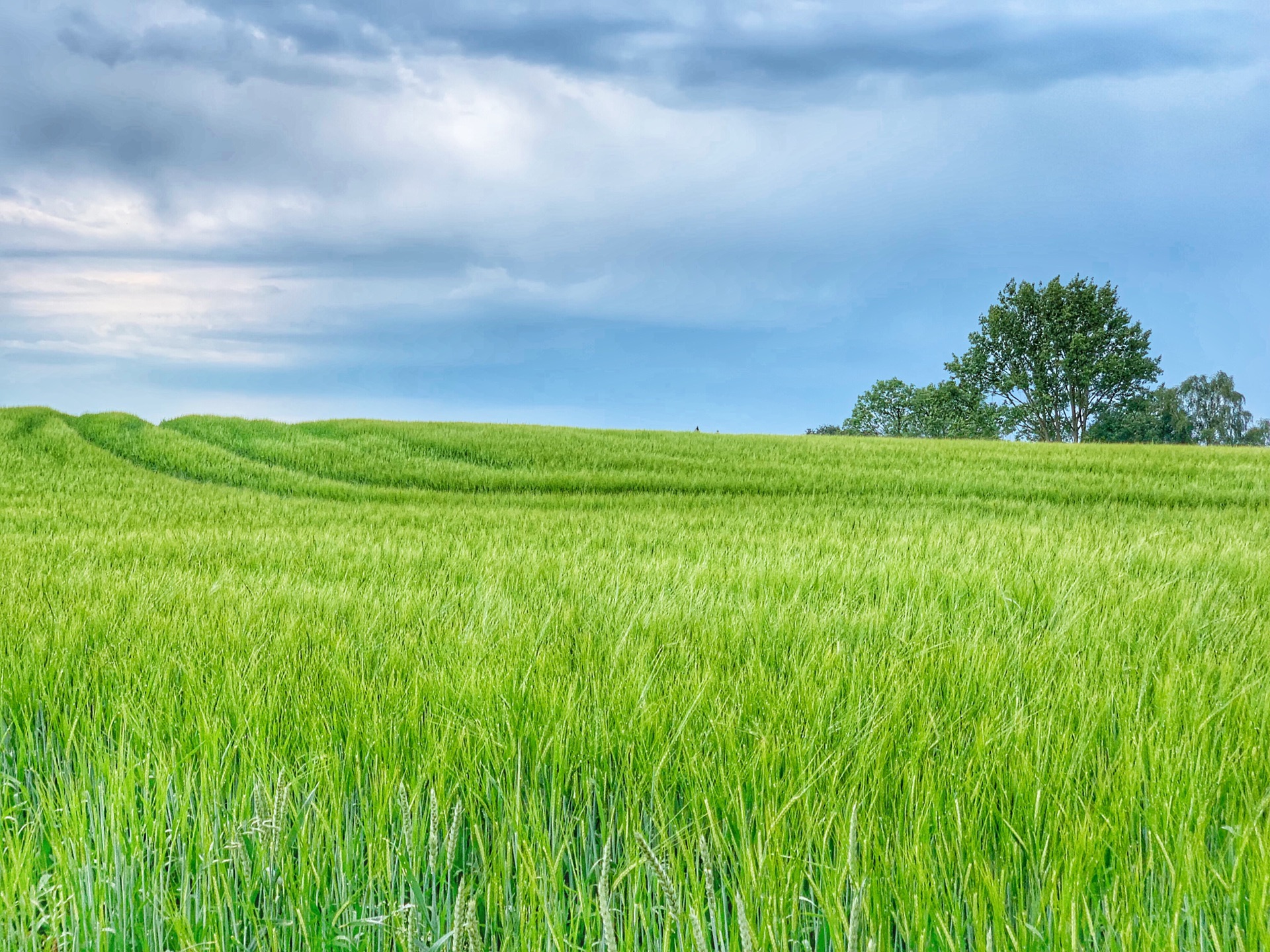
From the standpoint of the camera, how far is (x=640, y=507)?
37.2ft

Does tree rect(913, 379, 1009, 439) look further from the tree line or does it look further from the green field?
the green field

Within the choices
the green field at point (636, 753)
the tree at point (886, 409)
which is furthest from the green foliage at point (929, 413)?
the green field at point (636, 753)

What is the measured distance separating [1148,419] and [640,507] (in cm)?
4261

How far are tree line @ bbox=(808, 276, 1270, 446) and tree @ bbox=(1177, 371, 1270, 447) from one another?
557 cm

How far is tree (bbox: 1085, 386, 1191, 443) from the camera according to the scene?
134ft

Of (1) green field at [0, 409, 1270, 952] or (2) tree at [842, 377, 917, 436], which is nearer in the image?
(1) green field at [0, 409, 1270, 952]

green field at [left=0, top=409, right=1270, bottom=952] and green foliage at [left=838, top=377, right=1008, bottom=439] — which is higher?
green foliage at [left=838, top=377, right=1008, bottom=439]

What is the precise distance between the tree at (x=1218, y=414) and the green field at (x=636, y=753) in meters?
58.7

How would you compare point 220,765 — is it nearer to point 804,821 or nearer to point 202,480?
point 804,821

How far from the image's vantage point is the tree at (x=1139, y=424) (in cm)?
4091

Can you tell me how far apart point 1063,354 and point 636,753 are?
48.1 m

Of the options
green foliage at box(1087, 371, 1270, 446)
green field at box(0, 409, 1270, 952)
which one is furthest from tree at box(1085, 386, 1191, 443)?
green field at box(0, 409, 1270, 952)

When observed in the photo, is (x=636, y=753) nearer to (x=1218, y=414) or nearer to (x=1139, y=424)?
(x=1139, y=424)

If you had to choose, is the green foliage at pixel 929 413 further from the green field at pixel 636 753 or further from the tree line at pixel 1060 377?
the green field at pixel 636 753
